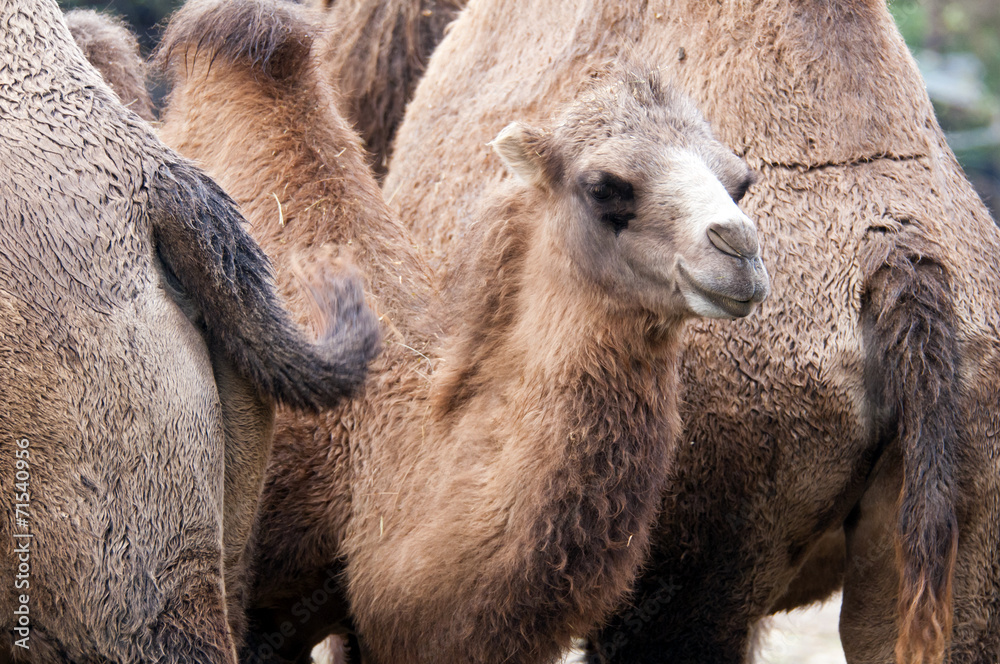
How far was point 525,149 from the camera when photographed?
3.42 metres

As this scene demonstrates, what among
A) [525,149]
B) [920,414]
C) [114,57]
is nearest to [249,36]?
[114,57]

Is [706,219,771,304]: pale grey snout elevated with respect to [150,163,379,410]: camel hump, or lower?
elevated

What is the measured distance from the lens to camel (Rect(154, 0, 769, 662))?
311 centimetres

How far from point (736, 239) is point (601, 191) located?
47 cm

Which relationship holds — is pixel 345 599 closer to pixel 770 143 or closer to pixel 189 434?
pixel 189 434

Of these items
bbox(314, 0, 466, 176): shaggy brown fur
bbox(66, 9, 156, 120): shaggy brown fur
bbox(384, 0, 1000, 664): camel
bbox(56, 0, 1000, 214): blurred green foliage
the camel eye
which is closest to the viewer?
the camel eye

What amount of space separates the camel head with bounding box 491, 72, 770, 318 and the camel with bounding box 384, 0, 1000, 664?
0.54m

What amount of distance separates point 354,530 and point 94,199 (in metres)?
1.37

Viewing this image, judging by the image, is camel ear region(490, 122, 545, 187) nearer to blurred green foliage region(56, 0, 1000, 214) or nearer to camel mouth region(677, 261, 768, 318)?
camel mouth region(677, 261, 768, 318)

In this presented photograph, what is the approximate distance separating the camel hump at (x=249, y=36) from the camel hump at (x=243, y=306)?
1.43m

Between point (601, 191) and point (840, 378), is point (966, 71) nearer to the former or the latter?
point (840, 378)

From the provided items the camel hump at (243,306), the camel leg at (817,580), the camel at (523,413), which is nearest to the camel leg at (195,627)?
the camel hump at (243,306)

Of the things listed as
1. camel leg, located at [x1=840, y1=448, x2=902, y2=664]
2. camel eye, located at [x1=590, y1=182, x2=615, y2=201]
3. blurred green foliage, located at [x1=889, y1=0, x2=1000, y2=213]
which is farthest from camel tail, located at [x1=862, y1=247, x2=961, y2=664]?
blurred green foliage, located at [x1=889, y1=0, x2=1000, y2=213]

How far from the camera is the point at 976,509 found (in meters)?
3.55
